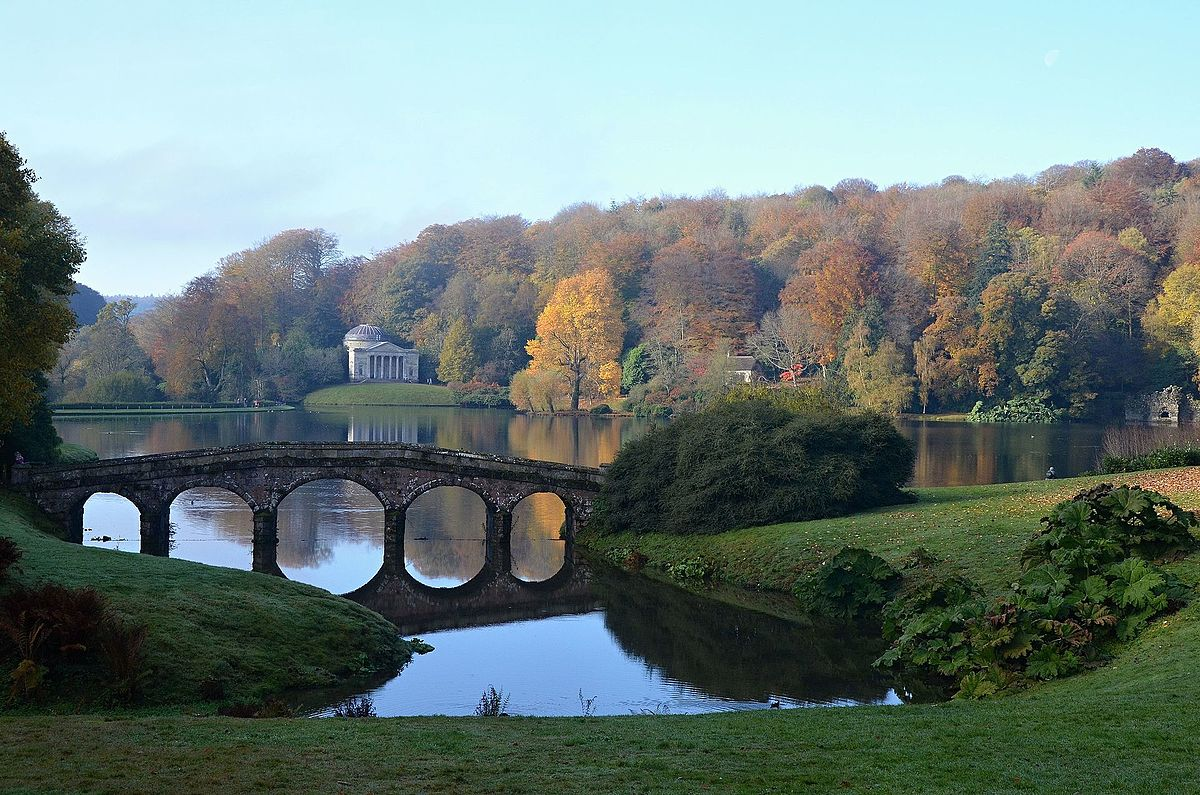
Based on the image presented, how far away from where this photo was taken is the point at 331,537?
4512cm

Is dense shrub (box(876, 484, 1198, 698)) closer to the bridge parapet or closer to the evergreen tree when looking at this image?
the bridge parapet

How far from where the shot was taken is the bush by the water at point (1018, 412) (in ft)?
315

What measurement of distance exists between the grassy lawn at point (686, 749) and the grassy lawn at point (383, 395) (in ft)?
367

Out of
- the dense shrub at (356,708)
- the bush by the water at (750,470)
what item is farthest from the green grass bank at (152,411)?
the dense shrub at (356,708)

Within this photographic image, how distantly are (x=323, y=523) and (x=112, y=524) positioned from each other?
26.8 feet

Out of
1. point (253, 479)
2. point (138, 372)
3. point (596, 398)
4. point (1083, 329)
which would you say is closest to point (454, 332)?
point (596, 398)

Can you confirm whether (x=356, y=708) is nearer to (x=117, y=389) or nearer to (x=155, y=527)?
(x=155, y=527)

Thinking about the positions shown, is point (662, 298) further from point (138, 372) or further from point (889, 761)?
point (889, 761)

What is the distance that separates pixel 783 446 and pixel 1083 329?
70304 millimetres

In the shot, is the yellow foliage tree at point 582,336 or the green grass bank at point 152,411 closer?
the green grass bank at point 152,411

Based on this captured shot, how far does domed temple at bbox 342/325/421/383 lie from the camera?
142 metres

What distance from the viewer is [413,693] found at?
75.2ft

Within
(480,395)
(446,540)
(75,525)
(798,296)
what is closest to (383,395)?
(480,395)

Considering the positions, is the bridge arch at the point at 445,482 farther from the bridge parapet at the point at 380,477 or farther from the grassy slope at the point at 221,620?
the grassy slope at the point at 221,620
